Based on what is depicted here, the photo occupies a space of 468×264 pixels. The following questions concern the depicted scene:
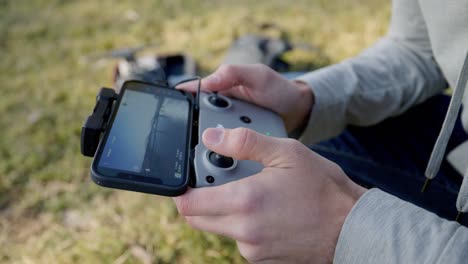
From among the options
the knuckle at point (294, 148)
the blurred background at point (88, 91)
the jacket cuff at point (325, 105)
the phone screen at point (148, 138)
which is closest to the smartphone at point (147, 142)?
the phone screen at point (148, 138)

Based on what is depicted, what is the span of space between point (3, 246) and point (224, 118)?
27.1 inches

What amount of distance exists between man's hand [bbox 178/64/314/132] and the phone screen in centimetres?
7

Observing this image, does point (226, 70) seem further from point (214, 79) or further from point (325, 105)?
point (325, 105)

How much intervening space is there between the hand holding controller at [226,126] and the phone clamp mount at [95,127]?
0.46 feet

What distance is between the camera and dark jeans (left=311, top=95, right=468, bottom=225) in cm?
74

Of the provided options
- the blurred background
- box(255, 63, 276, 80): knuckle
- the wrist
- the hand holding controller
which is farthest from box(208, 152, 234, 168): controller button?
the blurred background

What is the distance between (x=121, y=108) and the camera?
0.67 meters

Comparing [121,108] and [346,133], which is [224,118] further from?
[346,133]

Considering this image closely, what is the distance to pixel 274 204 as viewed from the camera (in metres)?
0.50

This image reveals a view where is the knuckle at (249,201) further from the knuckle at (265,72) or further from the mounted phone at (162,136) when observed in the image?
the knuckle at (265,72)

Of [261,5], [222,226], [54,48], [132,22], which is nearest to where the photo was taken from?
[222,226]

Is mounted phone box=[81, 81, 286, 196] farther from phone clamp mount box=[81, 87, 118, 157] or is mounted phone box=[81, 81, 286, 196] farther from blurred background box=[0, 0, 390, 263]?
blurred background box=[0, 0, 390, 263]

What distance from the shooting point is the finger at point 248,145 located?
511 millimetres

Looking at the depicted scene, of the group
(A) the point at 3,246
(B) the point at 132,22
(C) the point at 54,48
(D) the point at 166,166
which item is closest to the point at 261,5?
(B) the point at 132,22
